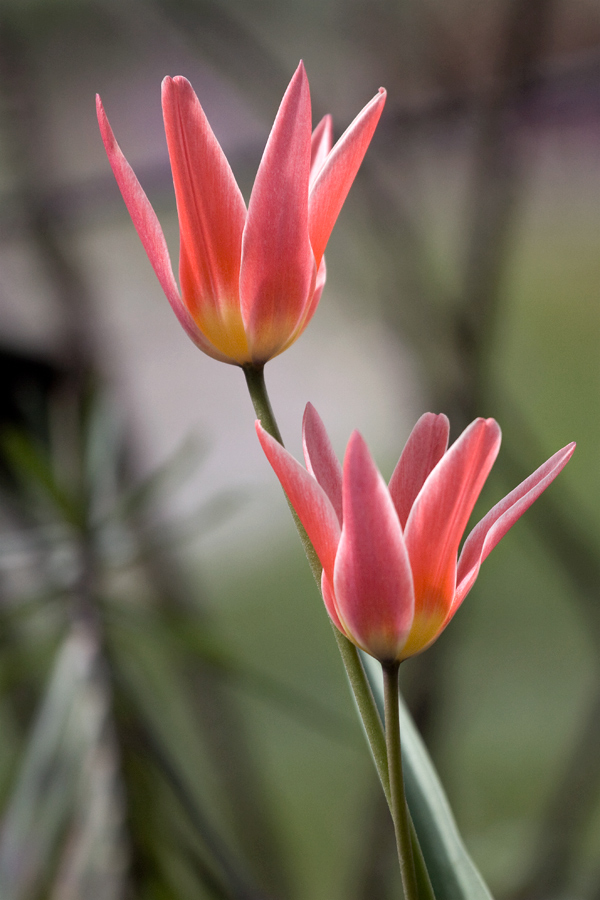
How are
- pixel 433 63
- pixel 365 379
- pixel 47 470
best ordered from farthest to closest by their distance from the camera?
pixel 365 379, pixel 433 63, pixel 47 470

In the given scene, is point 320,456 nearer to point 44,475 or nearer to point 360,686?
point 360,686

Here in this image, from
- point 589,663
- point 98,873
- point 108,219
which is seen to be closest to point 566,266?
point 589,663

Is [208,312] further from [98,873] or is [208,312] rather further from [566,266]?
[566,266]

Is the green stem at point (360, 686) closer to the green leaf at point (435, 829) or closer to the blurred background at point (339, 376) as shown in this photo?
the green leaf at point (435, 829)

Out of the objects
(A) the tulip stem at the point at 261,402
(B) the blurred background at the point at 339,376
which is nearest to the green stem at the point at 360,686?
(A) the tulip stem at the point at 261,402

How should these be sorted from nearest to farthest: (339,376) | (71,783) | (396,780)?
(396,780)
(71,783)
(339,376)

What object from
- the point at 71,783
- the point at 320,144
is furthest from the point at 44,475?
the point at 320,144

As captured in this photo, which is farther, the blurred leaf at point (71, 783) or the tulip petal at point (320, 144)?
the blurred leaf at point (71, 783)
